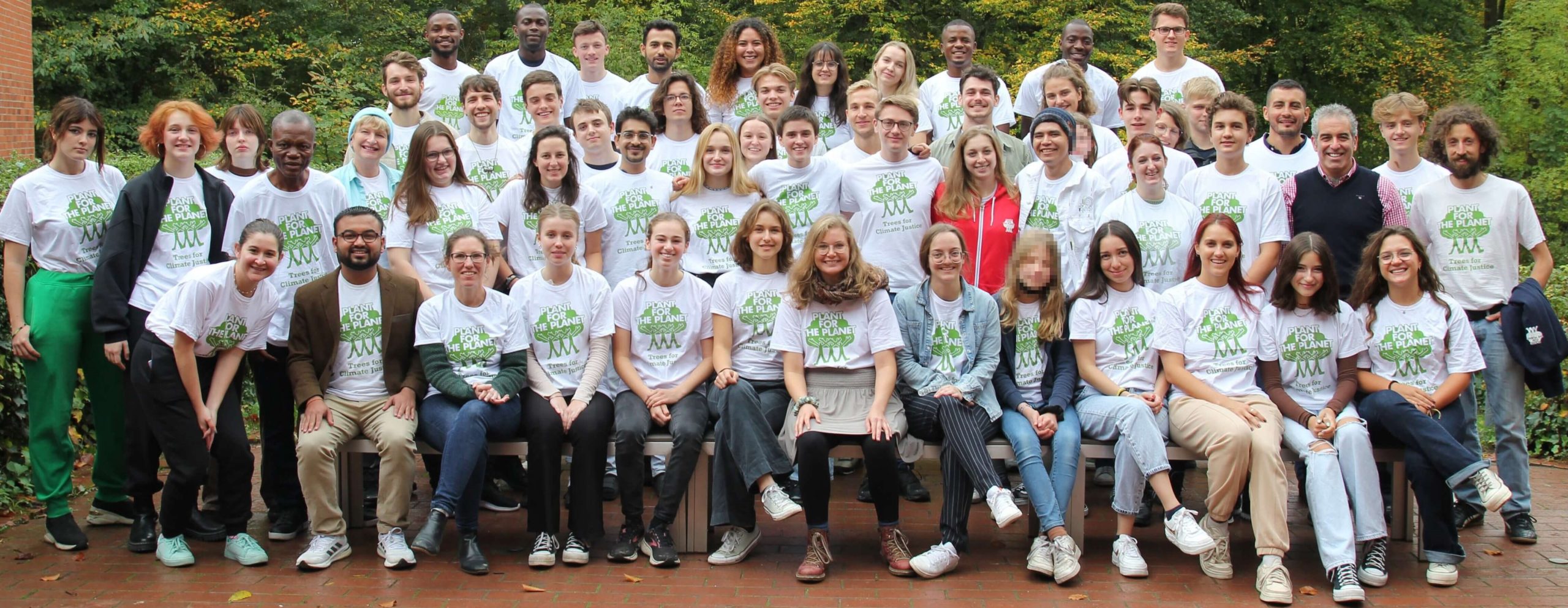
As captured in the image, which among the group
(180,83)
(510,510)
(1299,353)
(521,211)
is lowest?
(510,510)

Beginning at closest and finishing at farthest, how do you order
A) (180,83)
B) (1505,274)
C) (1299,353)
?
(1299,353) < (1505,274) < (180,83)

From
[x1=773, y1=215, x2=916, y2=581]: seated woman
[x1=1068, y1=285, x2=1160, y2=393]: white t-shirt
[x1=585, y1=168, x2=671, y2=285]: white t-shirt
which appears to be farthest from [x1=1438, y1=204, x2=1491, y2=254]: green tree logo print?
[x1=585, y1=168, x2=671, y2=285]: white t-shirt

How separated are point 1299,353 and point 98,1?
17517 mm

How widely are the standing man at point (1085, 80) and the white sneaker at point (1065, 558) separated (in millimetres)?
3515

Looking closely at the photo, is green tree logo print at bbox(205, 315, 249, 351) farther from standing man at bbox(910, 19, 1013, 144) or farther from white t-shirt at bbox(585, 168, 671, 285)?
standing man at bbox(910, 19, 1013, 144)

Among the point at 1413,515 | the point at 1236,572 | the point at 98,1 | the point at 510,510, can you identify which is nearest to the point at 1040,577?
the point at 1236,572

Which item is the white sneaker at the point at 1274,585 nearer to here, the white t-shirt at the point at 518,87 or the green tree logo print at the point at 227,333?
the green tree logo print at the point at 227,333

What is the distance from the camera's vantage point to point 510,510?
6.71 m

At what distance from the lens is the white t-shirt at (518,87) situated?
27.0ft

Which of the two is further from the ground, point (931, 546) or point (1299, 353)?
point (1299, 353)

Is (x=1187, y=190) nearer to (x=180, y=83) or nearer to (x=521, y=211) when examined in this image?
(x=521, y=211)

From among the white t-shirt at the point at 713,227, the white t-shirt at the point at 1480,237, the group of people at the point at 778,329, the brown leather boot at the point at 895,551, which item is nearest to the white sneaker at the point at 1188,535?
the group of people at the point at 778,329

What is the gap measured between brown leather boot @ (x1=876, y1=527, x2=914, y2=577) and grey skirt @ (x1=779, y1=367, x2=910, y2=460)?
39 cm

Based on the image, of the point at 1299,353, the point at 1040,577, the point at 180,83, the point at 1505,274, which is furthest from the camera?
→ the point at 180,83
